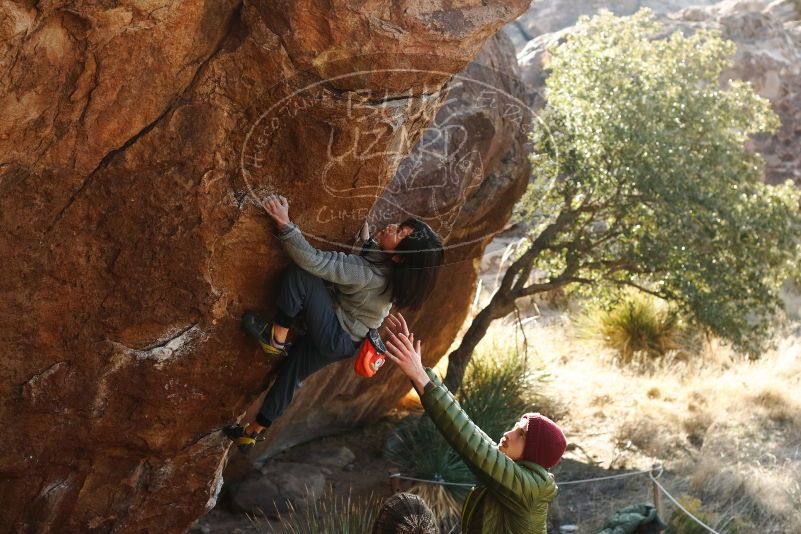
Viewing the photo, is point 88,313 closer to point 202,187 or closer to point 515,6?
point 202,187

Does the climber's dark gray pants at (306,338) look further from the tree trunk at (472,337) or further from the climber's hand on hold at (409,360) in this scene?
the tree trunk at (472,337)

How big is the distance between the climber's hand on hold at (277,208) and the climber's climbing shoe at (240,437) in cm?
138

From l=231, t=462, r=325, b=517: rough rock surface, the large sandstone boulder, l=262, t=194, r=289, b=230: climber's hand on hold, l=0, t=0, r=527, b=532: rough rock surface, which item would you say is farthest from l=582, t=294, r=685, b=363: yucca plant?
l=262, t=194, r=289, b=230: climber's hand on hold

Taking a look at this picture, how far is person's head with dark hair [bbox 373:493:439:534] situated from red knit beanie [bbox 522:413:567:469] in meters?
0.50

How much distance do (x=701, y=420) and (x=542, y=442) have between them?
→ 7306 mm

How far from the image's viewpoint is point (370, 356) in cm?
516

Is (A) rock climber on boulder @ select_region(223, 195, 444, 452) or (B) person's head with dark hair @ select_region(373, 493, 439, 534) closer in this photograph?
(B) person's head with dark hair @ select_region(373, 493, 439, 534)

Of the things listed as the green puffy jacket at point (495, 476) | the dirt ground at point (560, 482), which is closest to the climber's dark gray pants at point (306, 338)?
the green puffy jacket at point (495, 476)

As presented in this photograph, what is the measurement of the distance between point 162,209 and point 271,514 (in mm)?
4157

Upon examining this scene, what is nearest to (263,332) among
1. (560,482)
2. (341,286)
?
(341,286)

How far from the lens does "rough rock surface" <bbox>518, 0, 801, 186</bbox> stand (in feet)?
64.9

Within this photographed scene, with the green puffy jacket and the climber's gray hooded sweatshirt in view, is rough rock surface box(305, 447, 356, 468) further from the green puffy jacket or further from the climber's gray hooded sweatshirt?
the green puffy jacket

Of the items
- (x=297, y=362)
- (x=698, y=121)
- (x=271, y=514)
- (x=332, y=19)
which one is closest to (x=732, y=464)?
(x=698, y=121)

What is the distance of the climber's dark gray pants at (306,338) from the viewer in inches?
202
